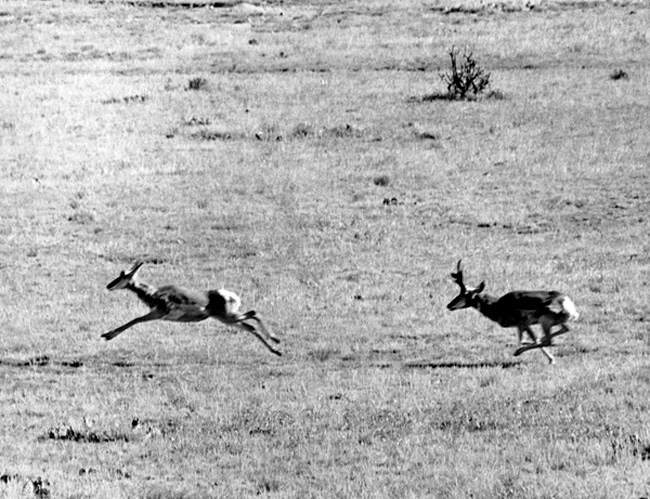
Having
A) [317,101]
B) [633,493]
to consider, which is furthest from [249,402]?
[317,101]

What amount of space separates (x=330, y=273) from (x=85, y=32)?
105 feet

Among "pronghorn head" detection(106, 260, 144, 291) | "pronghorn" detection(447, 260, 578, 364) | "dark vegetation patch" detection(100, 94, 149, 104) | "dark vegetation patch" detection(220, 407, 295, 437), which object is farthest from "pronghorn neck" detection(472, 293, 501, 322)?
"dark vegetation patch" detection(100, 94, 149, 104)

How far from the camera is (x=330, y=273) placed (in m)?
19.5

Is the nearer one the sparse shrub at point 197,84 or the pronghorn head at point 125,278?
the pronghorn head at point 125,278

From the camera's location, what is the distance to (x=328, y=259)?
798 inches

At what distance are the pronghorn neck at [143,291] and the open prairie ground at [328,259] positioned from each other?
76 cm

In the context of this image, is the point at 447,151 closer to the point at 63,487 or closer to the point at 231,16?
the point at 63,487

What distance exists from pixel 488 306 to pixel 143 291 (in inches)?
151

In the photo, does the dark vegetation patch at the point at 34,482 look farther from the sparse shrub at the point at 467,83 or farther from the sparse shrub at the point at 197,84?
the sparse shrub at the point at 197,84

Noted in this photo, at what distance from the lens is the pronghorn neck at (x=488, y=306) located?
49.3ft

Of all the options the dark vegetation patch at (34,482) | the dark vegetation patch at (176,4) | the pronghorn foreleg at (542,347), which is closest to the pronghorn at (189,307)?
the pronghorn foreleg at (542,347)

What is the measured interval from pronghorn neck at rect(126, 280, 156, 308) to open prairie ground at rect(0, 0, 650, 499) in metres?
0.76

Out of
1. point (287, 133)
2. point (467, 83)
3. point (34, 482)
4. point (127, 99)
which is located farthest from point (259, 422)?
point (127, 99)

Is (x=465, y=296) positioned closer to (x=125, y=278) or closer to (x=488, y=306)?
(x=488, y=306)
